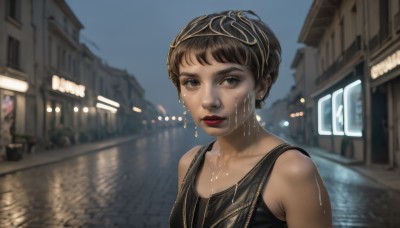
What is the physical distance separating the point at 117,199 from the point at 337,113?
49.7ft

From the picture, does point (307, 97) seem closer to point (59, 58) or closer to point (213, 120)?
point (59, 58)

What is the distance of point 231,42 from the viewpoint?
4.37ft

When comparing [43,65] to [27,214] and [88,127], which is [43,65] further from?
[27,214]

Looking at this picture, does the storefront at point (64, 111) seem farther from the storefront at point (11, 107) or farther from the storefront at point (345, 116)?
the storefront at point (345, 116)

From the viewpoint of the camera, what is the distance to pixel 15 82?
18641 mm

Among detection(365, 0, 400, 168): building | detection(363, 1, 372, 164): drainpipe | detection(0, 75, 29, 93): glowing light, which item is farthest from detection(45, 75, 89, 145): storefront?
detection(365, 0, 400, 168): building

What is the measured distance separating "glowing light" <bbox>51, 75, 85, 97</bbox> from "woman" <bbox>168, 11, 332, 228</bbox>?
987 inches

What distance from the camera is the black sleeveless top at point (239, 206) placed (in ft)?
4.28

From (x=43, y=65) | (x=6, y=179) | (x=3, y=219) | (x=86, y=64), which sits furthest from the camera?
(x=86, y=64)

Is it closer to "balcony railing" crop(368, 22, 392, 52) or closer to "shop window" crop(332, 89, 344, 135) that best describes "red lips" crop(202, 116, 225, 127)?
"balcony railing" crop(368, 22, 392, 52)

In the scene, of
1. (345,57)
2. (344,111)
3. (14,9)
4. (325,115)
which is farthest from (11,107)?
(325,115)

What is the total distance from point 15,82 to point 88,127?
65.7 feet

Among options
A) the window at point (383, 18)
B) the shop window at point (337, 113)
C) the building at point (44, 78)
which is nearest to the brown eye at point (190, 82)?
the window at point (383, 18)

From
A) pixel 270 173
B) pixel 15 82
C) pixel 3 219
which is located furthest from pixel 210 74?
pixel 15 82
